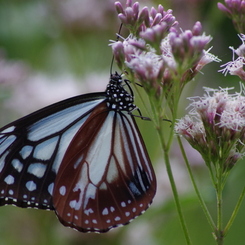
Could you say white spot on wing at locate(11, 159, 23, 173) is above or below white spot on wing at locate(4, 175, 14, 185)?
above

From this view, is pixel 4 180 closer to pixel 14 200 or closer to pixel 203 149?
pixel 14 200

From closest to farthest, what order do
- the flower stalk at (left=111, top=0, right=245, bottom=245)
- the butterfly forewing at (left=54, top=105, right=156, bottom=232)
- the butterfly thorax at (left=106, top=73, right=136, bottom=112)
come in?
the flower stalk at (left=111, top=0, right=245, bottom=245) → the butterfly forewing at (left=54, top=105, right=156, bottom=232) → the butterfly thorax at (left=106, top=73, right=136, bottom=112)

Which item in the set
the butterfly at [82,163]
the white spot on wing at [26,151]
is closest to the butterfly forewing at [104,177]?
the butterfly at [82,163]

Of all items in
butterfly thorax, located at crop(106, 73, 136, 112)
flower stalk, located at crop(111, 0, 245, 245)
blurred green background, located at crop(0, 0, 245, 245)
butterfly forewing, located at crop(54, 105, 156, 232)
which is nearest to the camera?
flower stalk, located at crop(111, 0, 245, 245)

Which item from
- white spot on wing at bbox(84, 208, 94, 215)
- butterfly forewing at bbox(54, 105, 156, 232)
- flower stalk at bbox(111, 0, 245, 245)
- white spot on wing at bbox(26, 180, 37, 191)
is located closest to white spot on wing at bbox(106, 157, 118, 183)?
butterfly forewing at bbox(54, 105, 156, 232)

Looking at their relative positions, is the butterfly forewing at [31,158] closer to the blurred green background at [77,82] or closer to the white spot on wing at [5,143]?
the white spot on wing at [5,143]

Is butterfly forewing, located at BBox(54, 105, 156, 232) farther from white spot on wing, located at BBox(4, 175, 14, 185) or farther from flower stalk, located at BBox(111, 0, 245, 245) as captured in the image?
flower stalk, located at BBox(111, 0, 245, 245)

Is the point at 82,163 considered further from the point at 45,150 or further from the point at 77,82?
the point at 77,82
